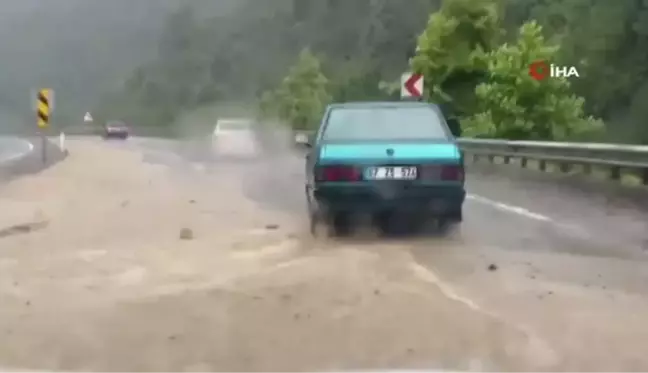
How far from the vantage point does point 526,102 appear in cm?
4328

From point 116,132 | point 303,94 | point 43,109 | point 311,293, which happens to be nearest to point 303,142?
point 311,293

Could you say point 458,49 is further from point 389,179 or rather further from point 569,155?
point 389,179

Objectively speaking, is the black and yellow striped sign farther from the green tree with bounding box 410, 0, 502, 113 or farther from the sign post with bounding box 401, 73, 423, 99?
the green tree with bounding box 410, 0, 502, 113

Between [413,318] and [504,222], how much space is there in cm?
701

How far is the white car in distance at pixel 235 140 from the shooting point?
4219cm

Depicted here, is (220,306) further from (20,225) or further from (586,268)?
(20,225)

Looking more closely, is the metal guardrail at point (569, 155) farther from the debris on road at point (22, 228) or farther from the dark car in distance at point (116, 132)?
the dark car in distance at point (116, 132)

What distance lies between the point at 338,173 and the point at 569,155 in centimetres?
1212

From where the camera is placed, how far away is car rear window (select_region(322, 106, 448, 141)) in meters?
13.2

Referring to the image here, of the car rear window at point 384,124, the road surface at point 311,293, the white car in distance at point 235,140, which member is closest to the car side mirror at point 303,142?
the road surface at point 311,293

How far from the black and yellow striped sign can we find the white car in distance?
920cm

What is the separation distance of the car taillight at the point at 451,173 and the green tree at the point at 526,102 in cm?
3081

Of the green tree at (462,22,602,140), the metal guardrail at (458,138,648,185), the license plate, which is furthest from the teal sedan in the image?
the green tree at (462,22,602,140)

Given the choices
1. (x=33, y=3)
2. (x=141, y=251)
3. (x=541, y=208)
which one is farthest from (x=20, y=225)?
(x=33, y=3)
